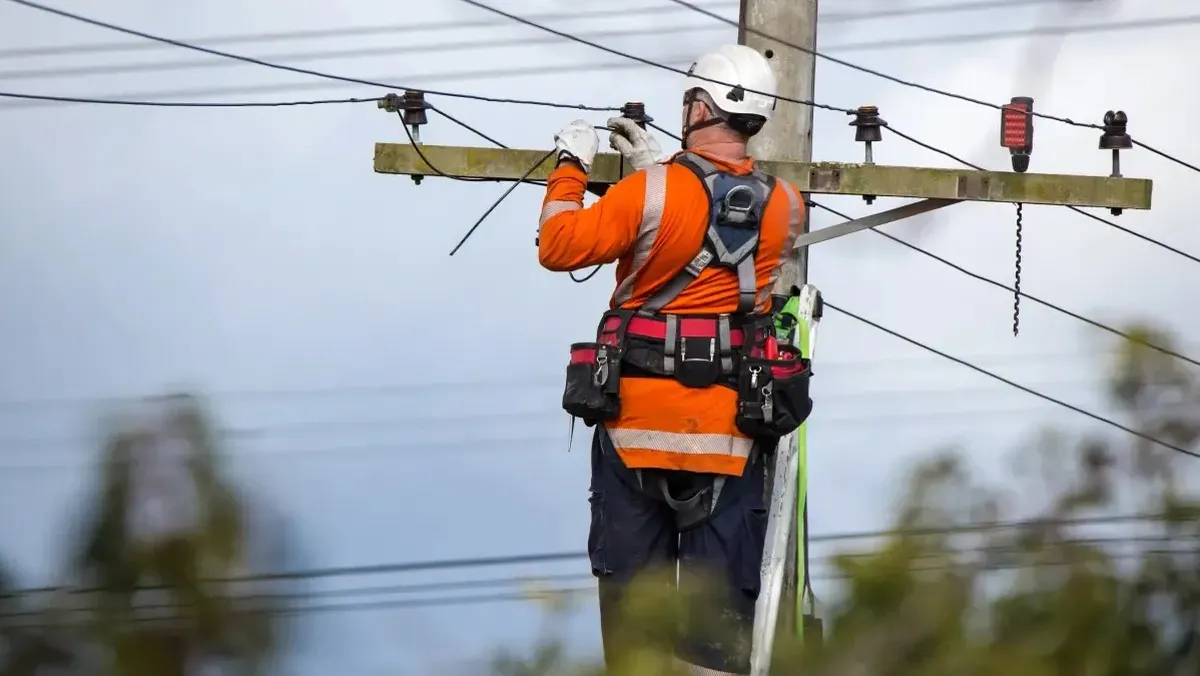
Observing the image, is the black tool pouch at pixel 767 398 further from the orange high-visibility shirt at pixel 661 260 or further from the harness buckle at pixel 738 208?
the harness buckle at pixel 738 208

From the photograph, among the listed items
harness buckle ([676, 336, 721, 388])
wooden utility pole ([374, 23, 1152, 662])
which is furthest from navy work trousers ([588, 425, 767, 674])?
wooden utility pole ([374, 23, 1152, 662])

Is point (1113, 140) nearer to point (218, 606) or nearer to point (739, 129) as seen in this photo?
point (739, 129)

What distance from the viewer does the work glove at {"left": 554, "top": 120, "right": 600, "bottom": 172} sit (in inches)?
229

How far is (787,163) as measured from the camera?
8523mm

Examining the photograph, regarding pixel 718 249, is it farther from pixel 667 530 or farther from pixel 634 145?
pixel 667 530

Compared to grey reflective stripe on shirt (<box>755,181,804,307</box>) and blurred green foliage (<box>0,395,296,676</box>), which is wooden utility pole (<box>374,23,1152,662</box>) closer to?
grey reflective stripe on shirt (<box>755,181,804,307</box>)

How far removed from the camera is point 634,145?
6109mm

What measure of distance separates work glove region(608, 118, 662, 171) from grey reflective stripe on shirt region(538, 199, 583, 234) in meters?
0.43

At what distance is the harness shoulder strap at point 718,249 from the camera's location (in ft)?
19.0

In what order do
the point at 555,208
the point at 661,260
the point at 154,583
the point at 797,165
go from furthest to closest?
1. the point at 797,165
2. the point at 661,260
3. the point at 555,208
4. the point at 154,583

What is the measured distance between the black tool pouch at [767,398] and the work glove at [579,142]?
2.48 feet

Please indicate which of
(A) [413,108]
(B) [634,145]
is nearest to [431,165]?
(A) [413,108]

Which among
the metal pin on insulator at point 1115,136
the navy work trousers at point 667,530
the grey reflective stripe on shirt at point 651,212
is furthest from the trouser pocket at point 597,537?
the metal pin on insulator at point 1115,136

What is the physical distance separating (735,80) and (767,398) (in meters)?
0.98
